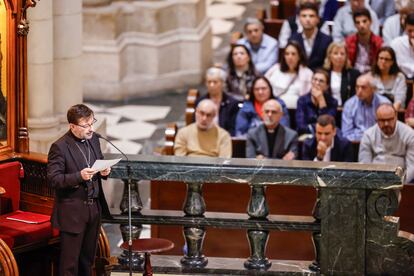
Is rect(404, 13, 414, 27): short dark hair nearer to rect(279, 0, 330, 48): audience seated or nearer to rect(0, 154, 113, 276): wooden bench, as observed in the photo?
rect(279, 0, 330, 48): audience seated

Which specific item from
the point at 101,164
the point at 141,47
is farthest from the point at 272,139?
the point at 141,47

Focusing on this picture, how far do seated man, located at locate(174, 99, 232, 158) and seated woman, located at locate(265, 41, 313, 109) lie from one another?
1.76 metres

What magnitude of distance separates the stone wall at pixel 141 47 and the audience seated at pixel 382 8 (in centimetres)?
214

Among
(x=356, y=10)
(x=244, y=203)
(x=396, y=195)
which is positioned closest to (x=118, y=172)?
(x=396, y=195)

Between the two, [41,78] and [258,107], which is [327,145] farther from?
[41,78]

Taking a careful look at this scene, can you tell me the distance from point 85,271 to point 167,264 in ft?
1.98

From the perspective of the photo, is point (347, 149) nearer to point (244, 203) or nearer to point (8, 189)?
point (244, 203)

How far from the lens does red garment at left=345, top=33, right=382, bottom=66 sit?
12555mm

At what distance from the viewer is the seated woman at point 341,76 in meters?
11.7

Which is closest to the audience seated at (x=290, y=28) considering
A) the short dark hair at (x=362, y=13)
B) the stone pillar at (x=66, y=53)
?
the short dark hair at (x=362, y=13)

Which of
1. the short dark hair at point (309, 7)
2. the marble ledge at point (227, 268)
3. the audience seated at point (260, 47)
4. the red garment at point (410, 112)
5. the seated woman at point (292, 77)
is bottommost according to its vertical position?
the marble ledge at point (227, 268)

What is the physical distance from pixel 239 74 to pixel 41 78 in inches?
130

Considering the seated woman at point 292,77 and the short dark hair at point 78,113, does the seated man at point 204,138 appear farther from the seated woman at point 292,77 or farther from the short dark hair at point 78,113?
the short dark hair at point 78,113

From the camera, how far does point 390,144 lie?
391 inches
